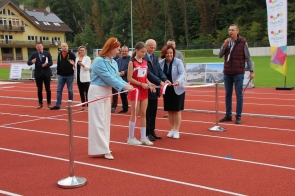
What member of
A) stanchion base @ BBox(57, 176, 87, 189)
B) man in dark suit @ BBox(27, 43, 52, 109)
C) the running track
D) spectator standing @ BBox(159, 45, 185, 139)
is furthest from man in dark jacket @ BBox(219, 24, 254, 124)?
man in dark suit @ BBox(27, 43, 52, 109)

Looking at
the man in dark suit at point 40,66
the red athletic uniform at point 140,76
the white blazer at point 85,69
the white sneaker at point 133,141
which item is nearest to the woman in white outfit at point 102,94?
the red athletic uniform at point 140,76

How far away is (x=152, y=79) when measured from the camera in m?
6.79

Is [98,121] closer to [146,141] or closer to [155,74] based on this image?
[146,141]

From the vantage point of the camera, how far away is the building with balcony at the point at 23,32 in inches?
2810

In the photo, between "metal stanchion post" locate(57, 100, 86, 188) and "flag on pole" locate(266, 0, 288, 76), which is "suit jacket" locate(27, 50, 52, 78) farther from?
"flag on pole" locate(266, 0, 288, 76)

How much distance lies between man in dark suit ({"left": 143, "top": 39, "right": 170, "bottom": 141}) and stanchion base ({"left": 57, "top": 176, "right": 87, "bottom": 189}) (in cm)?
255

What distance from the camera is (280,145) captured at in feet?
21.0

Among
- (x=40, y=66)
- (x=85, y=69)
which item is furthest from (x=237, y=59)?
(x=40, y=66)

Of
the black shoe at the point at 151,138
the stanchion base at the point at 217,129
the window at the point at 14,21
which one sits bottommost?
the black shoe at the point at 151,138

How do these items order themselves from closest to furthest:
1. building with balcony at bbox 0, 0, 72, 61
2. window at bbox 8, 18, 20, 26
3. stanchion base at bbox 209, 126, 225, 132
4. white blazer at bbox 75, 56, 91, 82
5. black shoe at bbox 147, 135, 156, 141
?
black shoe at bbox 147, 135, 156, 141
stanchion base at bbox 209, 126, 225, 132
white blazer at bbox 75, 56, 91, 82
building with balcony at bbox 0, 0, 72, 61
window at bbox 8, 18, 20, 26

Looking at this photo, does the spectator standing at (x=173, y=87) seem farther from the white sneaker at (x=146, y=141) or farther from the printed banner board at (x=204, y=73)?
the printed banner board at (x=204, y=73)

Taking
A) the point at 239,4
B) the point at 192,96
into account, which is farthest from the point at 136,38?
the point at 192,96

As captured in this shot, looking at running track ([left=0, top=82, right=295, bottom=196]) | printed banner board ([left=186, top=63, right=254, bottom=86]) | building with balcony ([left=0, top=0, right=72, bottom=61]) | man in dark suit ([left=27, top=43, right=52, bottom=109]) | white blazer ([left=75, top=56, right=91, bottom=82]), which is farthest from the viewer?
building with balcony ([left=0, top=0, right=72, bottom=61])

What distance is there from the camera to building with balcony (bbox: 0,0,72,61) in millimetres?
71375
